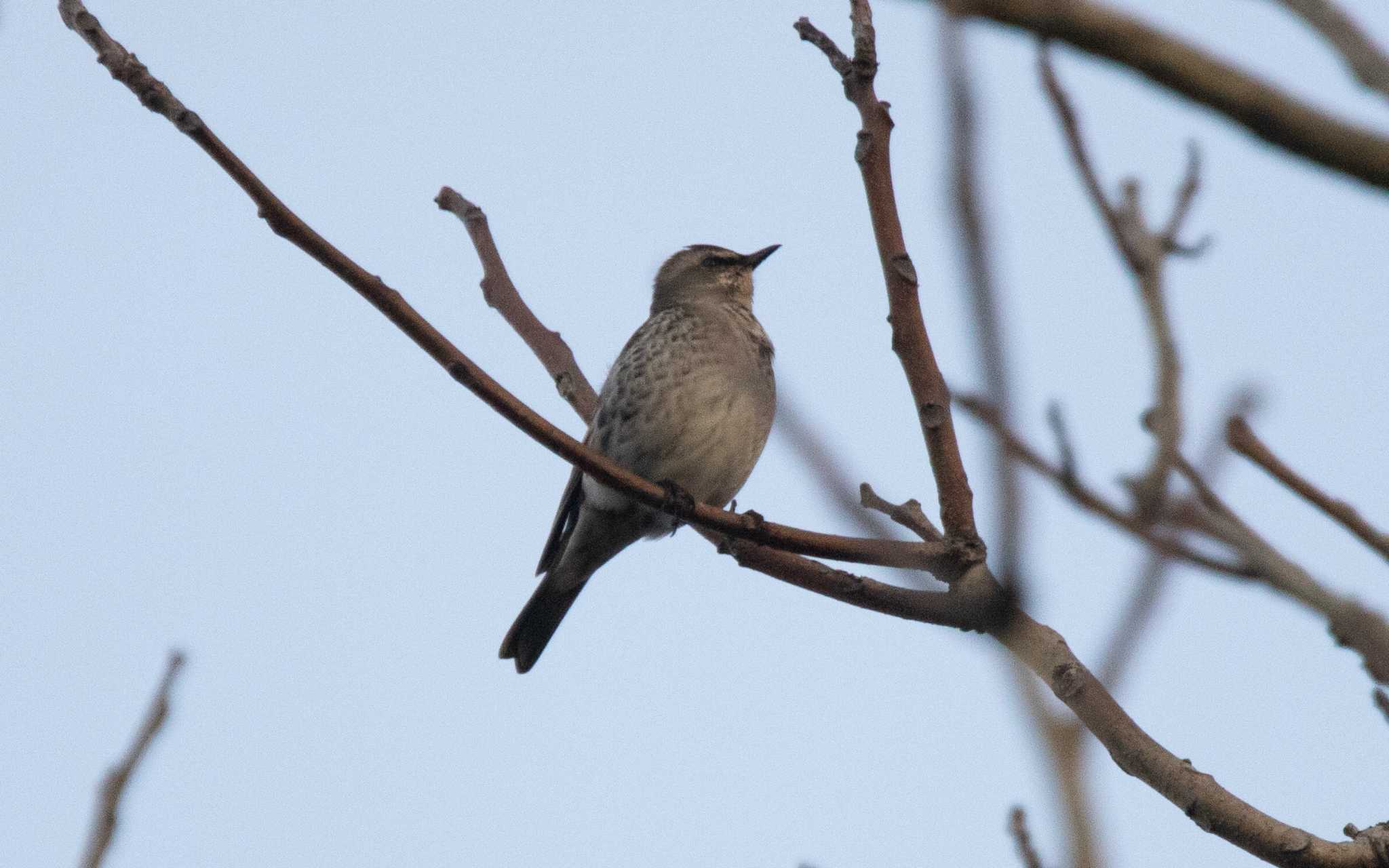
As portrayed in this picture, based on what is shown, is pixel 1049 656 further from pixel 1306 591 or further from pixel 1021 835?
pixel 1306 591

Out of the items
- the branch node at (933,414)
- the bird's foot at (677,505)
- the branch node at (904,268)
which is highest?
the branch node at (904,268)

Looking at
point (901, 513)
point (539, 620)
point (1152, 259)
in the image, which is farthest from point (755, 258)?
point (1152, 259)

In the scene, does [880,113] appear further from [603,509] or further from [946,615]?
[603,509]

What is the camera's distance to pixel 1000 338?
148 cm

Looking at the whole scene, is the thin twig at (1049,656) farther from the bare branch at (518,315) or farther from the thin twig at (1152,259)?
the bare branch at (518,315)

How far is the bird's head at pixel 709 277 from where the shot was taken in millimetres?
8328

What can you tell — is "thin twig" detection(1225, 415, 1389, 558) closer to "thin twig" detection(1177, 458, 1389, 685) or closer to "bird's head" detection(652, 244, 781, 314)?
"thin twig" detection(1177, 458, 1389, 685)

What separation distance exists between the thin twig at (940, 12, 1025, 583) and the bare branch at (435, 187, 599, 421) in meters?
4.33

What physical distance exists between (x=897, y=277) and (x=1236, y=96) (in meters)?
2.29

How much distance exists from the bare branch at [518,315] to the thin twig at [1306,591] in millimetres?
4456

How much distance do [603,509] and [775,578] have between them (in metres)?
2.84

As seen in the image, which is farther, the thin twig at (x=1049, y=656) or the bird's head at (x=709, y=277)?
the bird's head at (x=709, y=277)

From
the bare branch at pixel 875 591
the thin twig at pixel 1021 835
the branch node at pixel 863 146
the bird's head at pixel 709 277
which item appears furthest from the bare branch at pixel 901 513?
the bird's head at pixel 709 277

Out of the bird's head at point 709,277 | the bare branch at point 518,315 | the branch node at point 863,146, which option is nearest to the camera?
the branch node at point 863,146
